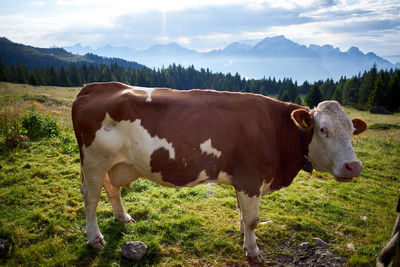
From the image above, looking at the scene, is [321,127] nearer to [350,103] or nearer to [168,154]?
[168,154]

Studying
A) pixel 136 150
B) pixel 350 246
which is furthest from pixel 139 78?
pixel 350 246

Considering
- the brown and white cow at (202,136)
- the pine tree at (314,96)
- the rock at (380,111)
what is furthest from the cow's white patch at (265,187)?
the pine tree at (314,96)

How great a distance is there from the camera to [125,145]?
441cm

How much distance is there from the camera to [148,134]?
429cm

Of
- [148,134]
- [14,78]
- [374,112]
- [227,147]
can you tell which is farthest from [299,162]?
[14,78]

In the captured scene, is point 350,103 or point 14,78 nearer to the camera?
point 350,103

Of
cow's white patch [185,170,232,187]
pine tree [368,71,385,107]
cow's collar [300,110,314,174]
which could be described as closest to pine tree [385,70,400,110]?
pine tree [368,71,385,107]

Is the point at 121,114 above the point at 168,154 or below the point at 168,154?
above

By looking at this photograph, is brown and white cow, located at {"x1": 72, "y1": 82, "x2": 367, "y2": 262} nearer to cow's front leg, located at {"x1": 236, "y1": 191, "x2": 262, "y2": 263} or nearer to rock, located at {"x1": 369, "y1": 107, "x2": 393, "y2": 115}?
cow's front leg, located at {"x1": 236, "y1": 191, "x2": 262, "y2": 263}

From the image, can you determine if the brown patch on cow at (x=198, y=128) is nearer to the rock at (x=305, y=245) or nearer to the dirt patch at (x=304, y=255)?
the dirt patch at (x=304, y=255)

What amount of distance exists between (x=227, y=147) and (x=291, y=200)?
156 inches

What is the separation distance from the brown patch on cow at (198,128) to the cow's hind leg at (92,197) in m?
0.63

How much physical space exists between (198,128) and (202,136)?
16 centimetres

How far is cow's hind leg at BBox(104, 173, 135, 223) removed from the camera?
5.41 metres
